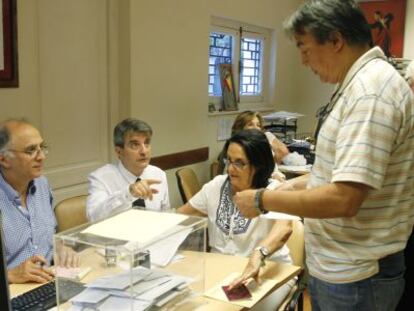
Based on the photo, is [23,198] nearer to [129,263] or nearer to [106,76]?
[129,263]

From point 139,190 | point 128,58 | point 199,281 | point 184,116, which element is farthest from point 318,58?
point 184,116

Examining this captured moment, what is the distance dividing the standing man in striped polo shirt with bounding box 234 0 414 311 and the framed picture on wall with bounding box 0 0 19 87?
1728mm

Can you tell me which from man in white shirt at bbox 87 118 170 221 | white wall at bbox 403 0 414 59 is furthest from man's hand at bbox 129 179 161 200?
white wall at bbox 403 0 414 59

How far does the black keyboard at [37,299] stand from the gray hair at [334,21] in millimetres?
1074

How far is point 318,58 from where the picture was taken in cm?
127

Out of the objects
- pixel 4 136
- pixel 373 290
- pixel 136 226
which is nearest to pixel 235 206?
pixel 136 226

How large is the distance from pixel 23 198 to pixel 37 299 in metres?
0.63

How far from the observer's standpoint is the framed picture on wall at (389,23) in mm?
5363

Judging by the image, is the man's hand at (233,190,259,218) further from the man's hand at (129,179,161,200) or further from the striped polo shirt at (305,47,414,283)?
the man's hand at (129,179,161,200)

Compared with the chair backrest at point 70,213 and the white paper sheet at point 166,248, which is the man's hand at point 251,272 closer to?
the white paper sheet at point 166,248

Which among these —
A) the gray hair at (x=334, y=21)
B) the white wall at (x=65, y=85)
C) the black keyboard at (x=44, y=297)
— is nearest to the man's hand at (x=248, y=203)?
the gray hair at (x=334, y=21)

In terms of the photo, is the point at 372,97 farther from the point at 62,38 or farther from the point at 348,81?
the point at 62,38

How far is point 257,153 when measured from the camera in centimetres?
214

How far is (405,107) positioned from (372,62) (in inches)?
5.4
